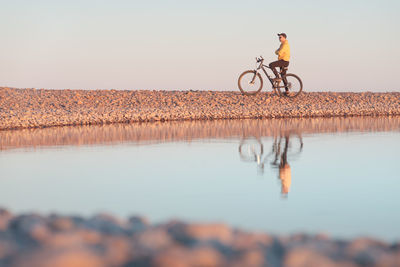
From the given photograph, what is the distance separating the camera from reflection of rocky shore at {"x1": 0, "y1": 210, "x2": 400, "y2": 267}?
2.65 metres

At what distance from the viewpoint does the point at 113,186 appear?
6.06 m

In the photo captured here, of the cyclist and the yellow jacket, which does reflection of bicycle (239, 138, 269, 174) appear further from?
the yellow jacket

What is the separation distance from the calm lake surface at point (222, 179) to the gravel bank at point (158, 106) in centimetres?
462

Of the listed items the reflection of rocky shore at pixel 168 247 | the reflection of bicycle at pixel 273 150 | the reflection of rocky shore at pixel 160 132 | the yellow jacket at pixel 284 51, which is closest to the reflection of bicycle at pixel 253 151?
the reflection of bicycle at pixel 273 150

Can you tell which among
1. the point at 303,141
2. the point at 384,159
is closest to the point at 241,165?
the point at 384,159

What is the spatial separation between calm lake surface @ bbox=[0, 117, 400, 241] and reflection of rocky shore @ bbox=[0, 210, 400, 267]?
877mm

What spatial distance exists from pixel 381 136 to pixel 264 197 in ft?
22.4

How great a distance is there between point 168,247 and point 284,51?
1501 cm

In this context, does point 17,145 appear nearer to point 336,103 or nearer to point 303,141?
point 303,141

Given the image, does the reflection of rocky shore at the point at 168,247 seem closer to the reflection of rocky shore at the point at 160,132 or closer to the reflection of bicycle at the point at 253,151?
the reflection of bicycle at the point at 253,151

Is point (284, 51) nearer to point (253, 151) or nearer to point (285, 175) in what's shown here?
point (253, 151)

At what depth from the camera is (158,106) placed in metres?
20.1

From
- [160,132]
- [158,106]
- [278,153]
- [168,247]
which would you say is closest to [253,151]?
[278,153]

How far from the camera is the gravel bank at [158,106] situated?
16250mm
